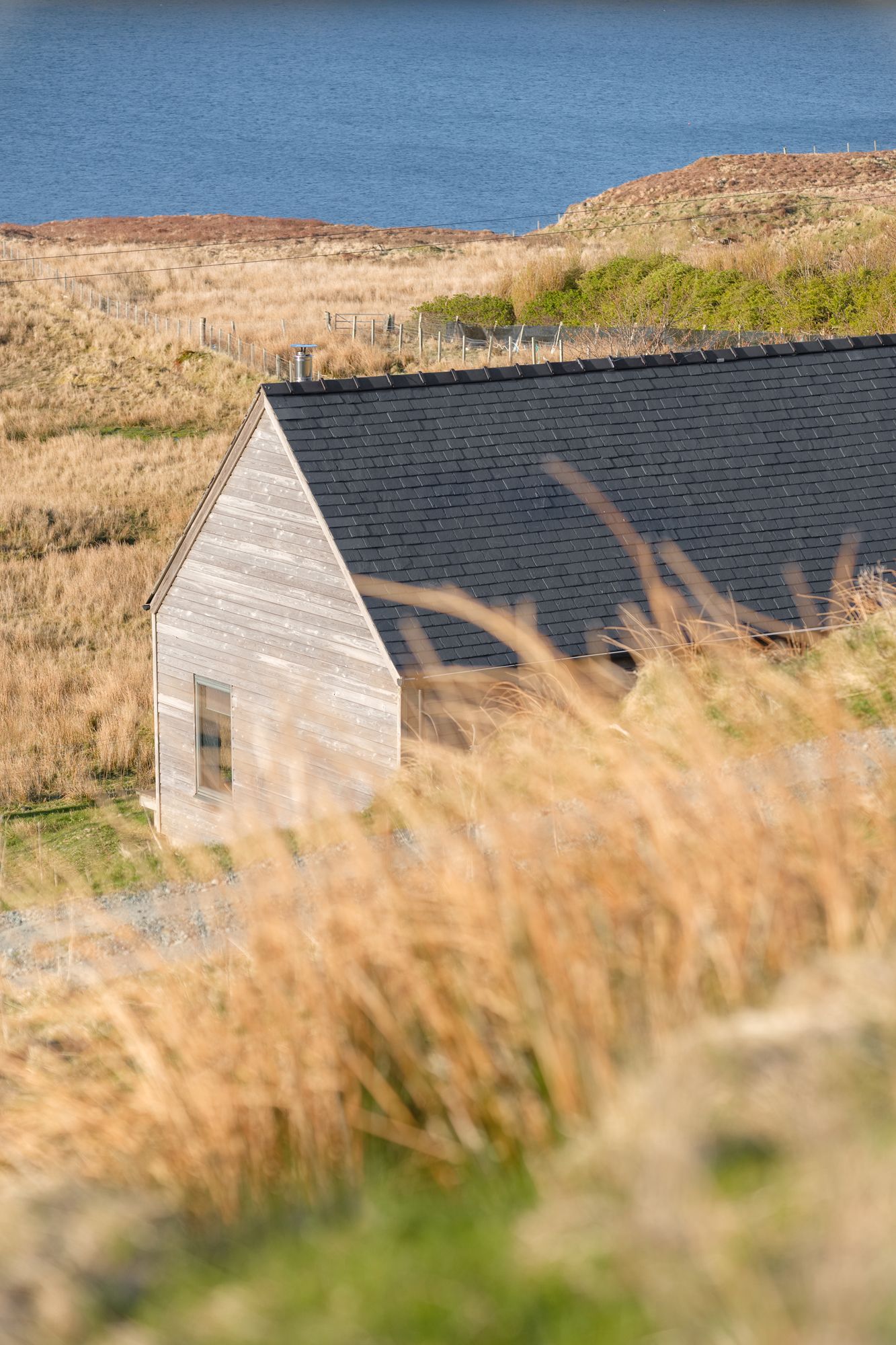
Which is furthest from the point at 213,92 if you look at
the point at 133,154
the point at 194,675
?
the point at 194,675

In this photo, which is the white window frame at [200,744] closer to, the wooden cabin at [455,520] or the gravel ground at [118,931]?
the wooden cabin at [455,520]

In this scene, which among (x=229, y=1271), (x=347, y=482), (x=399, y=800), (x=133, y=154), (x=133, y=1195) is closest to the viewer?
(x=229, y=1271)

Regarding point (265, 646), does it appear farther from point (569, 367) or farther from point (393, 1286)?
point (393, 1286)

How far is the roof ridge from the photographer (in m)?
15.7

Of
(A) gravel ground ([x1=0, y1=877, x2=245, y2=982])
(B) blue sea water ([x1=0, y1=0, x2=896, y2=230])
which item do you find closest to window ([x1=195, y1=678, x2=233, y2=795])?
(A) gravel ground ([x1=0, y1=877, x2=245, y2=982])

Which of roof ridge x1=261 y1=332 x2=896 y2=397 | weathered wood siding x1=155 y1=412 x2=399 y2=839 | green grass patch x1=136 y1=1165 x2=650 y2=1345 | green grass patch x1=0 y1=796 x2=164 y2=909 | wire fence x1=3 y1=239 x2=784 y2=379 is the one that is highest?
roof ridge x1=261 y1=332 x2=896 y2=397

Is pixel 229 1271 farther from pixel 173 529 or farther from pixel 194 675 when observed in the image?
pixel 173 529

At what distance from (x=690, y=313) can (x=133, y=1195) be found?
143ft

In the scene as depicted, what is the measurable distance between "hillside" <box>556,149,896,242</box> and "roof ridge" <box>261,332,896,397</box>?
47.3m

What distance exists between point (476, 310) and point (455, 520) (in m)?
37.8

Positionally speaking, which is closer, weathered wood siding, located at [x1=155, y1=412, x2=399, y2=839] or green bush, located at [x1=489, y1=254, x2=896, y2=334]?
weathered wood siding, located at [x1=155, y1=412, x2=399, y2=839]

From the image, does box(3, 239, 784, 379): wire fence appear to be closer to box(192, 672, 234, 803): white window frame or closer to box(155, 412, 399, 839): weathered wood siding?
box(155, 412, 399, 839): weathered wood siding

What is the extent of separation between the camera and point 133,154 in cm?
14362

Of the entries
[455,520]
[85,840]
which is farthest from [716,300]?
[85,840]
